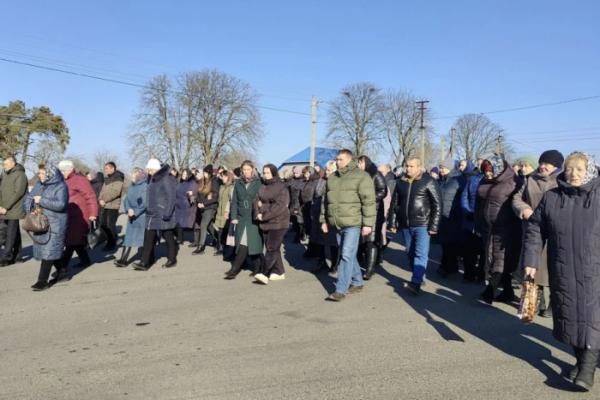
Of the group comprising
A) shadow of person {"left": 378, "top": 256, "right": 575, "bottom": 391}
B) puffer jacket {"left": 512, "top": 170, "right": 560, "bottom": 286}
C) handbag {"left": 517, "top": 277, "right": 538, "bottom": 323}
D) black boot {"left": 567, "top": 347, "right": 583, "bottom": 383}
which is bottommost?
shadow of person {"left": 378, "top": 256, "right": 575, "bottom": 391}

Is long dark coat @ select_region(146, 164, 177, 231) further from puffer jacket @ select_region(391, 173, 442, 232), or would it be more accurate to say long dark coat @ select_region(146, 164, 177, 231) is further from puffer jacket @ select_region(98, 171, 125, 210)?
puffer jacket @ select_region(391, 173, 442, 232)

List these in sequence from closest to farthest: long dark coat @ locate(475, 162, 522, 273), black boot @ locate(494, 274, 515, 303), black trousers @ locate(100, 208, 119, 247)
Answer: long dark coat @ locate(475, 162, 522, 273), black boot @ locate(494, 274, 515, 303), black trousers @ locate(100, 208, 119, 247)

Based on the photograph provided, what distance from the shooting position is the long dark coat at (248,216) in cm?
788

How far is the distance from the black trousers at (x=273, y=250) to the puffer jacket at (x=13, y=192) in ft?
15.7

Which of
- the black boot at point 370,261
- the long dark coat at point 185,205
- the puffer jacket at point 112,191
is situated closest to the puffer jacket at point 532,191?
the black boot at point 370,261

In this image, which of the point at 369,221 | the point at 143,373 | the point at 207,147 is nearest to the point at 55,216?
the point at 143,373

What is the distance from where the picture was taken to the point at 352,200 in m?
6.45

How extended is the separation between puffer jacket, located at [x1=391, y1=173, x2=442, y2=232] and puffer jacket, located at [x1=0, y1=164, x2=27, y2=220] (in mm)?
6859

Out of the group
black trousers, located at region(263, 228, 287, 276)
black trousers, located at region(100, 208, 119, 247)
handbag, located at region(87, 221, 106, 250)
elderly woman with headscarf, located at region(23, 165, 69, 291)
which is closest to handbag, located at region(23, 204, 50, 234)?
elderly woman with headscarf, located at region(23, 165, 69, 291)

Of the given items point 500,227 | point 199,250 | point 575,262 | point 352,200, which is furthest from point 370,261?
point 575,262

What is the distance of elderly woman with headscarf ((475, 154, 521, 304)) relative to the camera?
6.29 meters

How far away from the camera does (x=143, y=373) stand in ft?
13.4

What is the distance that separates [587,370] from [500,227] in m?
2.81

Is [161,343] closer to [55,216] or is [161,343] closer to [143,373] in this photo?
[143,373]
